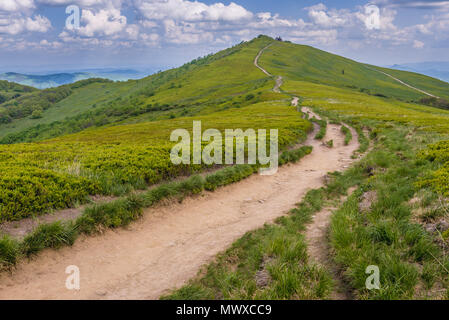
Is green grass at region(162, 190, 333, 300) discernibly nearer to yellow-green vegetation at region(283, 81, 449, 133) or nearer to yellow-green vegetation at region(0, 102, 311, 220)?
yellow-green vegetation at region(0, 102, 311, 220)

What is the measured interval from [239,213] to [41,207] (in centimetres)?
862

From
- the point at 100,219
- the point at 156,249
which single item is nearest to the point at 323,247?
the point at 156,249

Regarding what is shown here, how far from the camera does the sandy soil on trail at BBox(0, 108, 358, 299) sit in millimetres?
7906

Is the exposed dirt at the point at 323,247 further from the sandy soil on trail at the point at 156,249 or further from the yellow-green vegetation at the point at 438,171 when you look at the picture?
the yellow-green vegetation at the point at 438,171

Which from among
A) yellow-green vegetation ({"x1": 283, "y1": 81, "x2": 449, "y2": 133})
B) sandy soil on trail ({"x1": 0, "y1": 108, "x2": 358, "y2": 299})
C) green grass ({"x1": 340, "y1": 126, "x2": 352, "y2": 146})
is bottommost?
sandy soil on trail ({"x1": 0, "y1": 108, "x2": 358, "y2": 299})

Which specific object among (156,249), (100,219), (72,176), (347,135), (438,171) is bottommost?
(156,249)

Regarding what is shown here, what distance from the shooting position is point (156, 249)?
410 inches

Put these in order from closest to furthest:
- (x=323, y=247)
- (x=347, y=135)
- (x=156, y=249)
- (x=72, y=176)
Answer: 1. (x=323, y=247)
2. (x=156, y=249)
3. (x=72, y=176)
4. (x=347, y=135)

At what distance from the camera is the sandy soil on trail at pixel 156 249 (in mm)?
7906

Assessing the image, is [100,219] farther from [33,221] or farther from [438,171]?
[438,171]

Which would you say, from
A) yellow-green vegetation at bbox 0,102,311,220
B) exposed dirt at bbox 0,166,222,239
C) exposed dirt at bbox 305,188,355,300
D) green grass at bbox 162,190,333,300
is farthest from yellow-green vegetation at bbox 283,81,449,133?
exposed dirt at bbox 0,166,222,239

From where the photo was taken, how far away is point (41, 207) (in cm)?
1115

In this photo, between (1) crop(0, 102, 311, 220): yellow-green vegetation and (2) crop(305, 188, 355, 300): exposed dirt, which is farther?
(1) crop(0, 102, 311, 220): yellow-green vegetation
